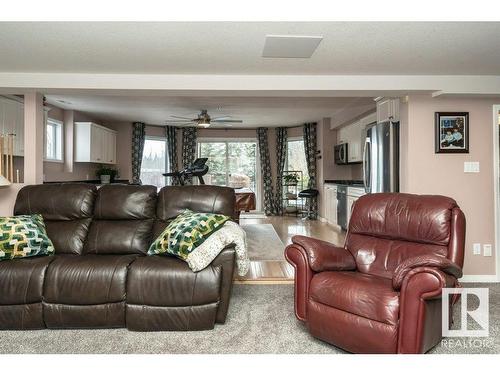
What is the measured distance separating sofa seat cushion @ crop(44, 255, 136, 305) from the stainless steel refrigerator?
321cm

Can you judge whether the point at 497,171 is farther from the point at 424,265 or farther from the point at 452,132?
the point at 424,265

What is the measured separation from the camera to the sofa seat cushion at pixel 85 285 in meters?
2.38

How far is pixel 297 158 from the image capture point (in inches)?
356

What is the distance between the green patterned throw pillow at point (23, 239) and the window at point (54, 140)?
358 centimetres

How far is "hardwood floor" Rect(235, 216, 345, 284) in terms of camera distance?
3.57 metres

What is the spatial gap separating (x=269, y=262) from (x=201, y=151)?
221 inches

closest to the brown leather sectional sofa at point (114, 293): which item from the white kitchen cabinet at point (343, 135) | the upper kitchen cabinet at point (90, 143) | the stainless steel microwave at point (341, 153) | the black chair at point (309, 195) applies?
the upper kitchen cabinet at point (90, 143)

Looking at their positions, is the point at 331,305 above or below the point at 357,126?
below

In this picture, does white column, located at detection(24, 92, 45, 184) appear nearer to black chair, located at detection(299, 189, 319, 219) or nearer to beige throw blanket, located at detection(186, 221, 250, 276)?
beige throw blanket, located at detection(186, 221, 250, 276)

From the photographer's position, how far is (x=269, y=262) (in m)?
4.20

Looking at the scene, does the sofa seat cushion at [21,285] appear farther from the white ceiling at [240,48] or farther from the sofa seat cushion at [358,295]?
the sofa seat cushion at [358,295]

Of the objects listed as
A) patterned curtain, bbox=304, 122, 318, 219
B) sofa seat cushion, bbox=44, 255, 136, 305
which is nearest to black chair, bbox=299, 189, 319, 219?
patterned curtain, bbox=304, 122, 318, 219
